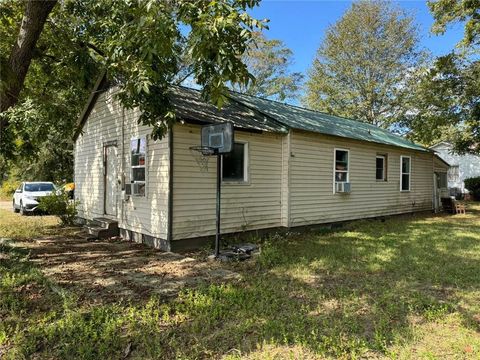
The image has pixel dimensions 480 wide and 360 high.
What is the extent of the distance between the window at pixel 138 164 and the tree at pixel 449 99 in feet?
38.3

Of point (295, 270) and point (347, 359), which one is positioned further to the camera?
point (295, 270)

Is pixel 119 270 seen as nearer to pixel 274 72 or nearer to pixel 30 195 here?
pixel 30 195

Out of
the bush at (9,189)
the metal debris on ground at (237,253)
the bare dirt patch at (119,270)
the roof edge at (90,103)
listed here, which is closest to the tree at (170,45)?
the bare dirt patch at (119,270)

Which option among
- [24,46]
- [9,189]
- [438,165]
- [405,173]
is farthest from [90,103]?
[9,189]

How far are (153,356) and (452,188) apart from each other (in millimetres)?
29071

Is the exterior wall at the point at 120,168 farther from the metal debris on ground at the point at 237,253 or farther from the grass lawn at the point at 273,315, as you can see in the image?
the grass lawn at the point at 273,315

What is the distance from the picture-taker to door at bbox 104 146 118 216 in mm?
8977

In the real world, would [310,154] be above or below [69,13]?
below

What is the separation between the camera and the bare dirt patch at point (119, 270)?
4724 mm

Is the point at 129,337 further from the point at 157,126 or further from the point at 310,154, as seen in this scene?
the point at 310,154

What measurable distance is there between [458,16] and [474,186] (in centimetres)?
1476

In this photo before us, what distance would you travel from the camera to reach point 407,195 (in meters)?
13.6

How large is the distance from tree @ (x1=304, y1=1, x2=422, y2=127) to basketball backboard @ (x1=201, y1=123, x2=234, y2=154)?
21814 millimetres

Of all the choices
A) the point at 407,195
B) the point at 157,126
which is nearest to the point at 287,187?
the point at 157,126
